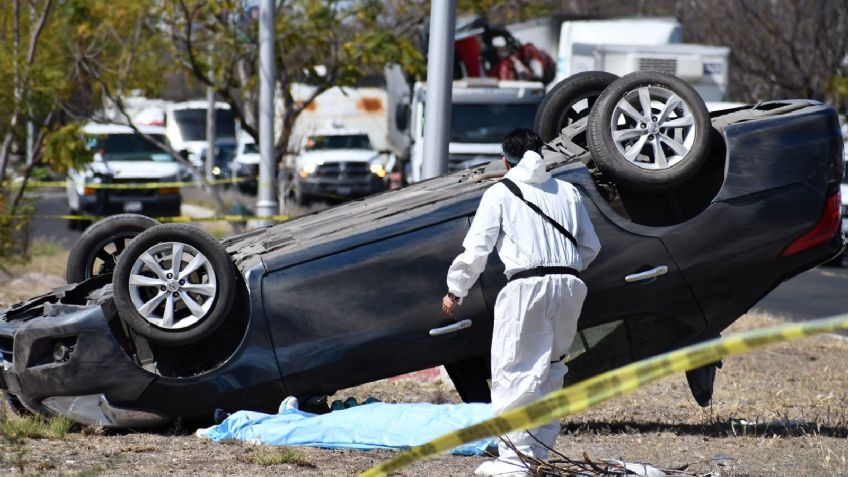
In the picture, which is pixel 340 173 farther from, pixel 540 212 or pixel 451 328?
pixel 540 212

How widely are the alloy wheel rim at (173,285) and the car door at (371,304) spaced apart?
32 centimetres

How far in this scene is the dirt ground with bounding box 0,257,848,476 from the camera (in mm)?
5809

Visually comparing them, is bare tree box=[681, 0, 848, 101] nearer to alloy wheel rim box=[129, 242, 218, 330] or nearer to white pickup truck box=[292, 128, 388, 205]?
white pickup truck box=[292, 128, 388, 205]

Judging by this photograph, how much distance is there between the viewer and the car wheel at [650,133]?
6484 millimetres

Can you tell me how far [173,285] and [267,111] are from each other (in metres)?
8.57

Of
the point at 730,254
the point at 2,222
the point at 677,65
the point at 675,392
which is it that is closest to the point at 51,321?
the point at 730,254

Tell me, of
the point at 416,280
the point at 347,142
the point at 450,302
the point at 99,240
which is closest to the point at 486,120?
the point at 347,142

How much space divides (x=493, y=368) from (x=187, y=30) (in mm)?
11080

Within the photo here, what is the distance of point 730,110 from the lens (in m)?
7.23

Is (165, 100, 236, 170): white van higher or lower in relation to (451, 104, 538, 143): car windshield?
lower

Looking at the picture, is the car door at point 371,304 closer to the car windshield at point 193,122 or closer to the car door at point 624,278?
the car door at point 624,278

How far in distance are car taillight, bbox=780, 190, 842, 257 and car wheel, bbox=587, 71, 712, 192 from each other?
73cm

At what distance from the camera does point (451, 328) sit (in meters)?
6.44

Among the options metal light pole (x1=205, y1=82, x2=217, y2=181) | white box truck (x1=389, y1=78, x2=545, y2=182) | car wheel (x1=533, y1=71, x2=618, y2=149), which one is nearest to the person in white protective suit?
car wheel (x1=533, y1=71, x2=618, y2=149)
